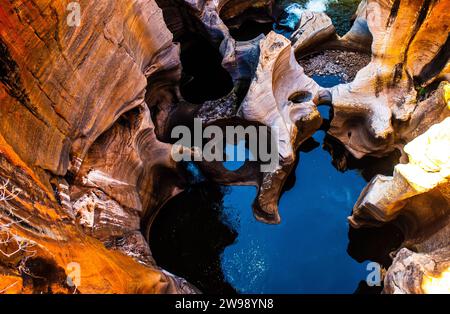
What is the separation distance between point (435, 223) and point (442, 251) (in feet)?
2.49

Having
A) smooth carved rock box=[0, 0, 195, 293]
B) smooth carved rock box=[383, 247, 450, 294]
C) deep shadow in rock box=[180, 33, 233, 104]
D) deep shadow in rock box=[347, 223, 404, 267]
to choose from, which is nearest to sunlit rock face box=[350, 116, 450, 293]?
smooth carved rock box=[383, 247, 450, 294]

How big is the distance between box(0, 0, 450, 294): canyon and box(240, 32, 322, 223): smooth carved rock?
0.10ft

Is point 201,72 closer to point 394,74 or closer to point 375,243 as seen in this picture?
point 394,74

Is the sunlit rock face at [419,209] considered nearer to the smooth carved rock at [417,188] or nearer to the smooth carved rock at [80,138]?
the smooth carved rock at [417,188]

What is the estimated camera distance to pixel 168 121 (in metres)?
9.77

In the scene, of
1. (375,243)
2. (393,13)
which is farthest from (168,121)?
(393,13)

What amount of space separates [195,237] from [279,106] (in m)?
3.24

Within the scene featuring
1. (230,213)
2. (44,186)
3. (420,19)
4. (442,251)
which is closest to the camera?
(44,186)

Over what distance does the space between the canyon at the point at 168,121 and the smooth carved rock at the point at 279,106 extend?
0.03 metres

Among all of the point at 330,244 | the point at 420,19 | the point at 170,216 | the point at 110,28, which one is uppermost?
the point at 110,28

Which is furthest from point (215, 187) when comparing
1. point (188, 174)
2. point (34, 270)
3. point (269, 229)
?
point (34, 270)

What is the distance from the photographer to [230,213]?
29.2ft

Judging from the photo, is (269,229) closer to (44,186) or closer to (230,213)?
(230,213)

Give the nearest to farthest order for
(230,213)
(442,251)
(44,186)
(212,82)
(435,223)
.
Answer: (44,186) < (442,251) < (435,223) < (230,213) < (212,82)
